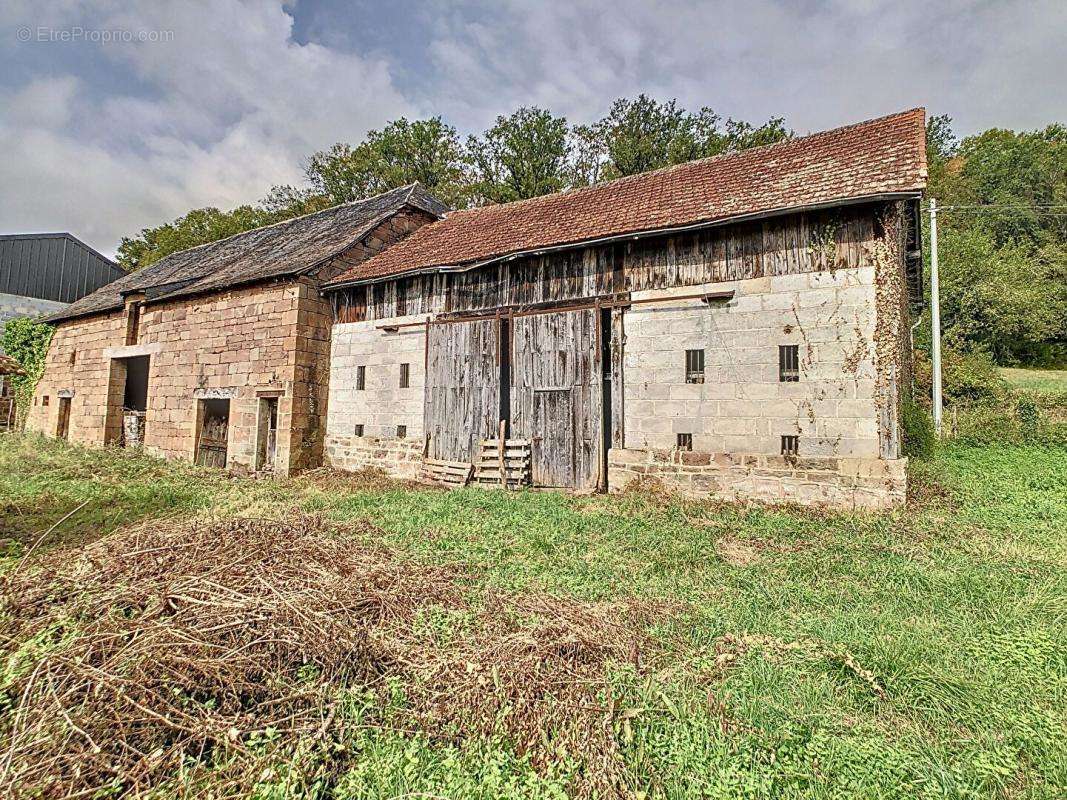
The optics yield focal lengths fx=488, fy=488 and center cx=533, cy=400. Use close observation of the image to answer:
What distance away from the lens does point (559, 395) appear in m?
9.73

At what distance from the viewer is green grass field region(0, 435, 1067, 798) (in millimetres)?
2627

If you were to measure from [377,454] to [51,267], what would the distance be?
22.6 m

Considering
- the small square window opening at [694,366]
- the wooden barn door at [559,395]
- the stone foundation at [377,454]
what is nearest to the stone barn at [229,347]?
the stone foundation at [377,454]

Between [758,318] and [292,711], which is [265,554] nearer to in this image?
[292,711]

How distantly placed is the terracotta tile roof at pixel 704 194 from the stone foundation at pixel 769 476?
399 centimetres

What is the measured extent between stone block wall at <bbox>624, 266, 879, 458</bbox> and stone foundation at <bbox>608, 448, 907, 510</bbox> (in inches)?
6.4

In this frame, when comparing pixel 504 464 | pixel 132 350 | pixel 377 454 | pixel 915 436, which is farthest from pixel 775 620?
pixel 132 350

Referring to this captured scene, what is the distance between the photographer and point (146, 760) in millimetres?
2475

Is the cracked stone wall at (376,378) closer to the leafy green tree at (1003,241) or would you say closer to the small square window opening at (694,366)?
the small square window opening at (694,366)

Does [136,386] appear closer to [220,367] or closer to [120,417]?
[120,417]

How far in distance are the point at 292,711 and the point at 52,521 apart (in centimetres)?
683

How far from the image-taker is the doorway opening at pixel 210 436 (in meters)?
13.4

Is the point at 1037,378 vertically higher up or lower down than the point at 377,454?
higher up

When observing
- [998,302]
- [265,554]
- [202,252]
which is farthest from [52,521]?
[998,302]
